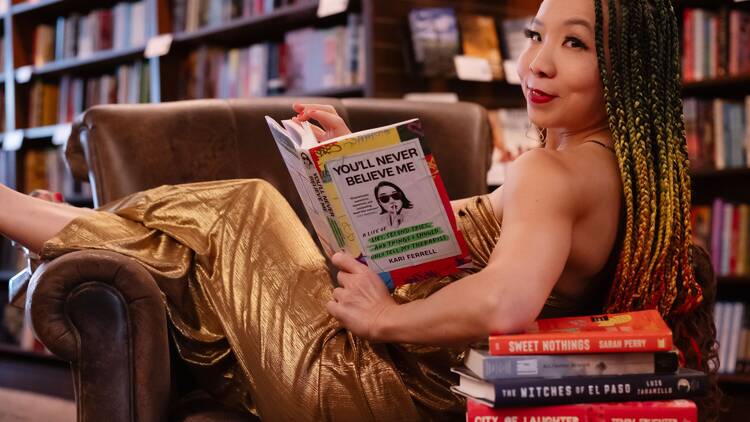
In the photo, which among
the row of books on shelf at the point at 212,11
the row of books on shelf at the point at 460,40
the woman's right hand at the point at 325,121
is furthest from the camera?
the row of books on shelf at the point at 212,11

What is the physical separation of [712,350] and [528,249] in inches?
19.4

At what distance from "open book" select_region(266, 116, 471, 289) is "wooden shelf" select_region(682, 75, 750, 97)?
6.35 feet

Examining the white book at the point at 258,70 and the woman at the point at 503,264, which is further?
the white book at the point at 258,70

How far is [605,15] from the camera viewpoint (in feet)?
4.47

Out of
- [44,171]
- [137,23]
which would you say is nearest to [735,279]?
[137,23]

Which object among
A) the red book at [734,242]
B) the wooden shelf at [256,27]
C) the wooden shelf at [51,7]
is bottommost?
the red book at [734,242]

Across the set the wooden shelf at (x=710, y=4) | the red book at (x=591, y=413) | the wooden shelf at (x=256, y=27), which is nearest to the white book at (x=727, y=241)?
the wooden shelf at (x=710, y=4)

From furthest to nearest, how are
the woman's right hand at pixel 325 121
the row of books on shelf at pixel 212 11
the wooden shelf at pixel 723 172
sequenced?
1. the row of books on shelf at pixel 212 11
2. the wooden shelf at pixel 723 172
3. the woman's right hand at pixel 325 121

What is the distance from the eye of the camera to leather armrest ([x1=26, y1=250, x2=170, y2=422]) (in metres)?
1.38

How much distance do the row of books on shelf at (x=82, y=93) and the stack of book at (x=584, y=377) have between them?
10.1 feet

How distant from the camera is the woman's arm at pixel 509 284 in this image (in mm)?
1162

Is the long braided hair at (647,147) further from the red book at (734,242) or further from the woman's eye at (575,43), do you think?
the red book at (734,242)

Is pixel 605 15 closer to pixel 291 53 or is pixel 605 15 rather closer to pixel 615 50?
pixel 615 50

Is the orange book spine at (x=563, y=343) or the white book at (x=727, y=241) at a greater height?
the orange book spine at (x=563, y=343)
